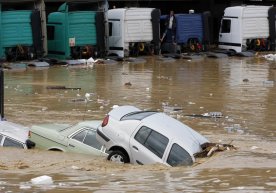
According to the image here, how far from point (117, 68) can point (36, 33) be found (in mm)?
5293

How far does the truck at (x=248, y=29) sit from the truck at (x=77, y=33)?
291 inches

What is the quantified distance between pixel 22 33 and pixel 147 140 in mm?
26189

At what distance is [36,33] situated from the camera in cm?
3919

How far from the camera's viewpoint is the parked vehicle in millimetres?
43656

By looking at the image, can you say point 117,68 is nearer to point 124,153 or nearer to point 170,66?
point 170,66

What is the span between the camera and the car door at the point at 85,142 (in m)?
14.6

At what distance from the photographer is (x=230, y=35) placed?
43.9m

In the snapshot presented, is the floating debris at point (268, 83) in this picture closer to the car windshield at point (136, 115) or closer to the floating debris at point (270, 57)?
the floating debris at point (270, 57)

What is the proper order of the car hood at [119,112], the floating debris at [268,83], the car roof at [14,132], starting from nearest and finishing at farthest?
the car hood at [119,112] → the car roof at [14,132] → the floating debris at [268,83]

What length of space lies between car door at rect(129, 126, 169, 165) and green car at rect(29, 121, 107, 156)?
3.48ft

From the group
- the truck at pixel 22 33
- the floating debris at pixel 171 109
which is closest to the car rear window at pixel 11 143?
the floating debris at pixel 171 109

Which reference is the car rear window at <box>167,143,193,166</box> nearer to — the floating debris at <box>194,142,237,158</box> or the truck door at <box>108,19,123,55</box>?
the floating debris at <box>194,142,237,158</box>

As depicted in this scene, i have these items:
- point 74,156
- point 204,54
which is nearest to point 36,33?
point 204,54

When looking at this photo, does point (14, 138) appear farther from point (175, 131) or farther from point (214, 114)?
point (214, 114)
